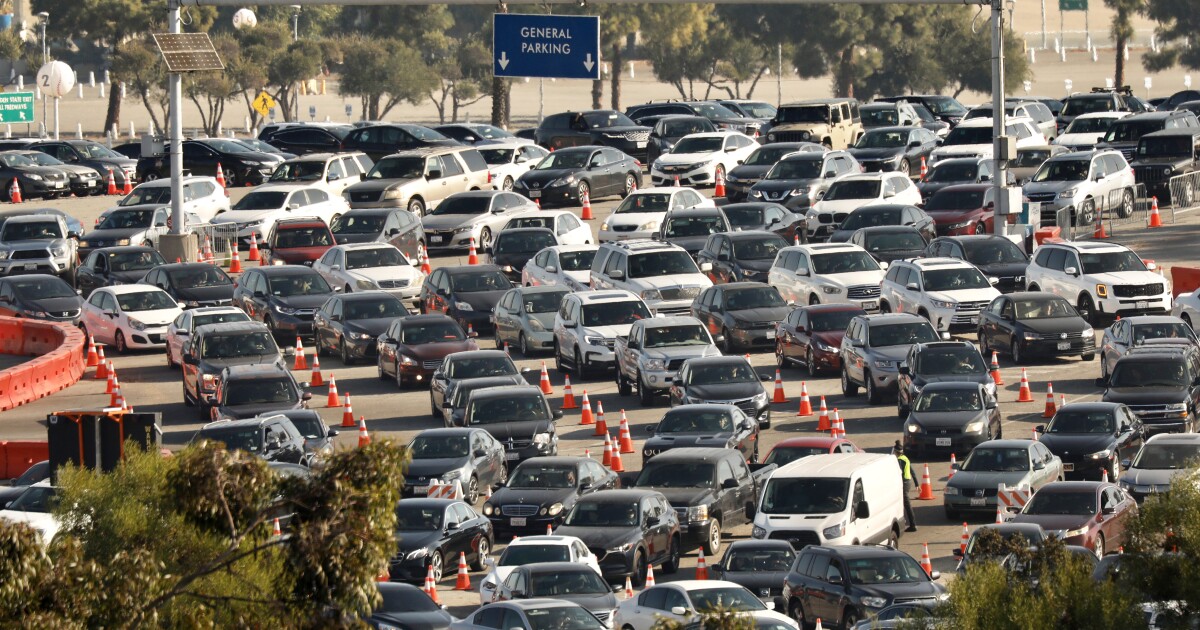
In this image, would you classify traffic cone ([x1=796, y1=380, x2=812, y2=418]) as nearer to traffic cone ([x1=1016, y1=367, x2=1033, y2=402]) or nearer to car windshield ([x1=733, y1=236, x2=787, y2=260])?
traffic cone ([x1=1016, y1=367, x2=1033, y2=402])

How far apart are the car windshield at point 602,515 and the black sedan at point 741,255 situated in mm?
17052

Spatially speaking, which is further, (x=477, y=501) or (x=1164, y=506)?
(x=477, y=501)

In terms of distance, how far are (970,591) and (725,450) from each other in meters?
12.3

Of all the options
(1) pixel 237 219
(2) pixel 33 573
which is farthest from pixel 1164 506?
(1) pixel 237 219

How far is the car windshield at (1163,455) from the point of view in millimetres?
26234

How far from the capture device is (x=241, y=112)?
106m

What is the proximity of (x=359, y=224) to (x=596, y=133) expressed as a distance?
48.9 feet

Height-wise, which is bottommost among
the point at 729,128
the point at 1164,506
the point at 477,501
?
the point at 477,501

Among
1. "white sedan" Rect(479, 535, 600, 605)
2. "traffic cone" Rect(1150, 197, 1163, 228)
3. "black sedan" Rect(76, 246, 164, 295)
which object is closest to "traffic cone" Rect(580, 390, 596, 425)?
"white sedan" Rect(479, 535, 600, 605)

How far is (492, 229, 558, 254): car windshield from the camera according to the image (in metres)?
43.8

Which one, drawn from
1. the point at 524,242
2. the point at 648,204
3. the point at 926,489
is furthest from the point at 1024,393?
the point at 648,204

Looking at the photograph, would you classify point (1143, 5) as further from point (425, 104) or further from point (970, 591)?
point (970, 591)

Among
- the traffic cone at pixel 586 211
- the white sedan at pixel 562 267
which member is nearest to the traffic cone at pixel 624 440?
the white sedan at pixel 562 267

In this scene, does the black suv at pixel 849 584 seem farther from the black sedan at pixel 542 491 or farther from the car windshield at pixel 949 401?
the car windshield at pixel 949 401
